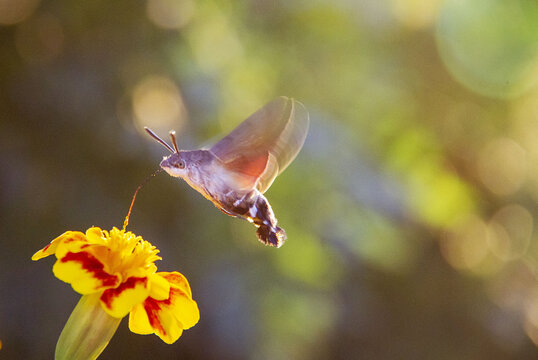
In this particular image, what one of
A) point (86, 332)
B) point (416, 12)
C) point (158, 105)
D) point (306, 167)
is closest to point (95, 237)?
point (86, 332)

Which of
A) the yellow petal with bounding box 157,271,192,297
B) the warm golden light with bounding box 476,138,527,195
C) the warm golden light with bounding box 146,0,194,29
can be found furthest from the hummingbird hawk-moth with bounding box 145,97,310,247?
the warm golden light with bounding box 476,138,527,195

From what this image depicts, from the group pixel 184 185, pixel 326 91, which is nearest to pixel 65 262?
pixel 184 185

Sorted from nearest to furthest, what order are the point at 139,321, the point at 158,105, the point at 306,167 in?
the point at 139,321, the point at 158,105, the point at 306,167

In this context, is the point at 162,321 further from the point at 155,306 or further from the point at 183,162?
the point at 183,162

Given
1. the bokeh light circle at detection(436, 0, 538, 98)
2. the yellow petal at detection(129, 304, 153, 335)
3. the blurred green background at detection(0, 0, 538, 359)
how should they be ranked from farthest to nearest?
the bokeh light circle at detection(436, 0, 538, 98) → the blurred green background at detection(0, 0, 538, 359) → the yellow petal at detection(129, 304, 153, 335)

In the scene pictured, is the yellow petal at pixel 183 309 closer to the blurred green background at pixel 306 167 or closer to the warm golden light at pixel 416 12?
the blurred green background at pixel 306 167

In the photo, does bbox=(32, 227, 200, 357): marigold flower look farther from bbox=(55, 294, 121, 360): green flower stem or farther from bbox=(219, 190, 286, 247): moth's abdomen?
bbox=(219, 190, 286, 247): moth's abdomen
